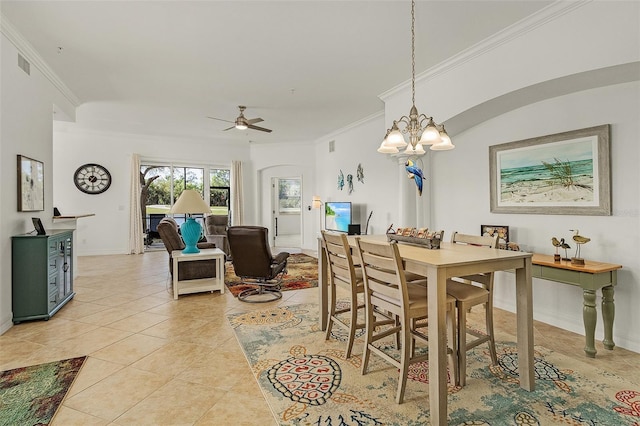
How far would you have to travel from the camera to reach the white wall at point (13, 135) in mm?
3113

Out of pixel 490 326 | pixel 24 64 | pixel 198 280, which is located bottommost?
pixel 198 280

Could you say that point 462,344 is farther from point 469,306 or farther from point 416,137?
point 416,137

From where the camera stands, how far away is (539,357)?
2592mm

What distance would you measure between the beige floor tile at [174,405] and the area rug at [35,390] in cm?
47

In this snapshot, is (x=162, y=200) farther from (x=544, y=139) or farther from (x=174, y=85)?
(x=544, y=139)

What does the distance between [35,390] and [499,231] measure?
4399 mm

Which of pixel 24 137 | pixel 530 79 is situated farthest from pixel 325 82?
pixel 24 137

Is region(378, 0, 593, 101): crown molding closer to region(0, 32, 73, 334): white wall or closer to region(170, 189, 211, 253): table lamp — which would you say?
region(170, 189, 211, 253): table lamp

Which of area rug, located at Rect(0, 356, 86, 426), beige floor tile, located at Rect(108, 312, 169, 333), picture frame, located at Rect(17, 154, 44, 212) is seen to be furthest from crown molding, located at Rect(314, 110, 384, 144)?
area rug, located at Rect(0, 356, 86, 426)

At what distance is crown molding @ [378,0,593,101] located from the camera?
2.72 meters

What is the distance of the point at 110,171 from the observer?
25.6 ft

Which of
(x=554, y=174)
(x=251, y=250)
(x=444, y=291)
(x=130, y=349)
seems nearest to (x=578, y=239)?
(x=554, y=174)

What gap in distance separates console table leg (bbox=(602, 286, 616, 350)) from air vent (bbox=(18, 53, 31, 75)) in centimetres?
609

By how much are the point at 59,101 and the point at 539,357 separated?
6.52m
